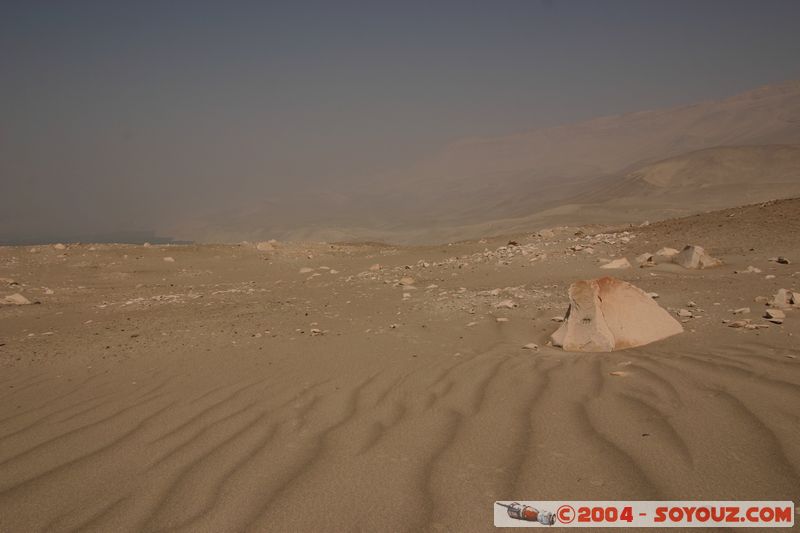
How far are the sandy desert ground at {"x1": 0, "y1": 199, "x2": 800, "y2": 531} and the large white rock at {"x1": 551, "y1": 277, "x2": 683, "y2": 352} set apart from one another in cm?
13

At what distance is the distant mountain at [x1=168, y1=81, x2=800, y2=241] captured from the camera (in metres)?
32.8

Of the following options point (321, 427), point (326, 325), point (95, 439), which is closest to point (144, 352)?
point (326, 325)

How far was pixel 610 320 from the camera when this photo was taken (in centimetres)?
360

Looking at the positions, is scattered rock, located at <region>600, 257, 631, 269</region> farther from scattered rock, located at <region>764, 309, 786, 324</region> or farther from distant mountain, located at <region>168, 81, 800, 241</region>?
distant mountain, located at <region>168, 81, 800, 241</region>

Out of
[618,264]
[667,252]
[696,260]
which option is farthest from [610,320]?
[667,252]

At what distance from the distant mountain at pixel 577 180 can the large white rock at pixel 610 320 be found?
64.0ft

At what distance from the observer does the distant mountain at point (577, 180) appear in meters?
32.8

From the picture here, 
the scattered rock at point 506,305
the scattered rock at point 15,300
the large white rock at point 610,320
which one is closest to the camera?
the large white rock at point 610,320

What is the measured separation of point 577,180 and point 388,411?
61914 millimetres

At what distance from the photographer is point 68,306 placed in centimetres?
700

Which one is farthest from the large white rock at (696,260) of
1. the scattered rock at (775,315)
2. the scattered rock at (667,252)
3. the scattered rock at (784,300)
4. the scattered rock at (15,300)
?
the scattered rock at (15,300)

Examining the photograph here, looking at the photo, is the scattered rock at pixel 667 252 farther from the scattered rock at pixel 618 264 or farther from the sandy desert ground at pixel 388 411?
the sandy desert ground at pixel 388 411

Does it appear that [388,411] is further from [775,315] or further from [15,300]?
[15,300]

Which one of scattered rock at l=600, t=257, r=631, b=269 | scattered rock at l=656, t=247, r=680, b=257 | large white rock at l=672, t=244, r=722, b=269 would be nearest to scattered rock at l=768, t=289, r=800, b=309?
large white rock at l=672, t=244, r=722, b=269
